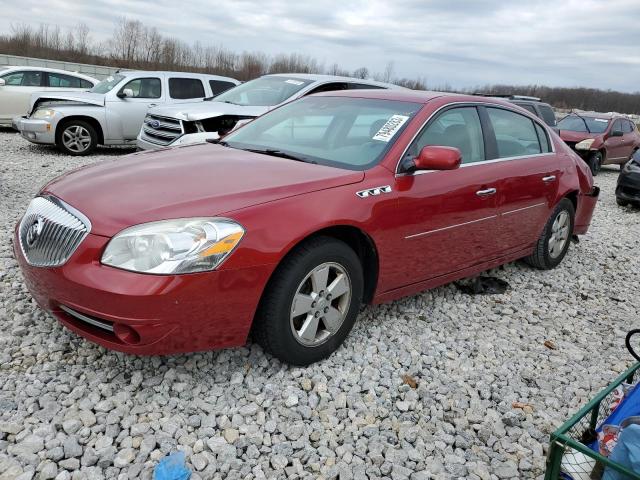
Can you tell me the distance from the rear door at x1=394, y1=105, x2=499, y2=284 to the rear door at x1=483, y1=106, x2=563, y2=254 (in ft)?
0.54

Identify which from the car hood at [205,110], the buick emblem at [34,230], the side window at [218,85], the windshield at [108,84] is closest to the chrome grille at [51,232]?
the buick emblem at [34,230]

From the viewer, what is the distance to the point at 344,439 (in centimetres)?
255

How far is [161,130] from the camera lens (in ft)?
25.9

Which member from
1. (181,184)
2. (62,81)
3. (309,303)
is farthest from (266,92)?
(62,81)

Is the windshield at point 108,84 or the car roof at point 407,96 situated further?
the windshield at point 108,84

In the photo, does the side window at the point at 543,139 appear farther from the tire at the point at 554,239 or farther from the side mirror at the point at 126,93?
the side mirror at the point at 126,93

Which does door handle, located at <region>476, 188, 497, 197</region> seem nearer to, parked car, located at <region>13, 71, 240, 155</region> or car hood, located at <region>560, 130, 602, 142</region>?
parked car, located at <region>13, 71, 240, 155</region>

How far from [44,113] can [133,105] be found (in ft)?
4.92

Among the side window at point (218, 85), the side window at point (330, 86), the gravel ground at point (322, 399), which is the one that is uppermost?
the side window at point (330, 86)

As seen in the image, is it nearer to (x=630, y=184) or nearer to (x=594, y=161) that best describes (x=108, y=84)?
(x=630, y=184)

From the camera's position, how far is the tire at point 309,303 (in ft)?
9.03

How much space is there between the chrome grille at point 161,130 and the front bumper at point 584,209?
5198 mm

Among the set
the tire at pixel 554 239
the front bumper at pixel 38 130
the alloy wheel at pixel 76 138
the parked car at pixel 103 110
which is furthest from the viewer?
the alloy wheel at pixel 76 138

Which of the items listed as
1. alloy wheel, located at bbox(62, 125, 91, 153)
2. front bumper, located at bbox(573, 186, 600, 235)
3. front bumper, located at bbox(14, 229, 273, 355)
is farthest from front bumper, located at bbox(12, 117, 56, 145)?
front bumper, located at bbox(573, 186, 600, 235)
